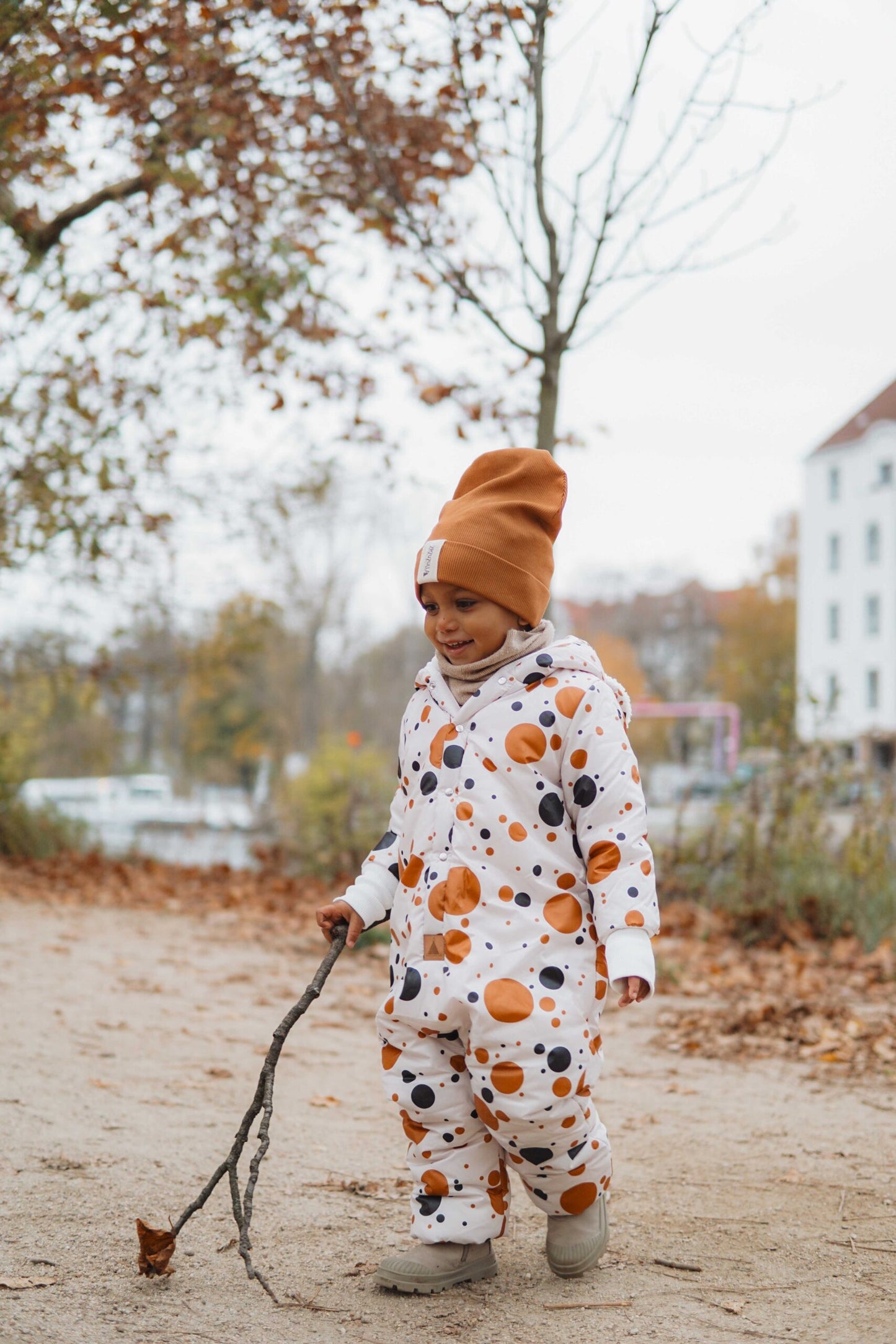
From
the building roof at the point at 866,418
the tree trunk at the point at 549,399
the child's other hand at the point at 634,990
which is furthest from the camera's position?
the building roof at the point at 866,418

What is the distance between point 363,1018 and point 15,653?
7136 mm

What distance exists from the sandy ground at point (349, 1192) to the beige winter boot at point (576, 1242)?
0.14 feet

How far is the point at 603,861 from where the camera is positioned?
2.41m

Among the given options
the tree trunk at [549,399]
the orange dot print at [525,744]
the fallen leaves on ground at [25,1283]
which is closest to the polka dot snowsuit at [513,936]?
the orange dot print at [525,744]

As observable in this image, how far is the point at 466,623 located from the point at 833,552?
48.5 metres

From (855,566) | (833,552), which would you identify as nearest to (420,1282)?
(855,566)

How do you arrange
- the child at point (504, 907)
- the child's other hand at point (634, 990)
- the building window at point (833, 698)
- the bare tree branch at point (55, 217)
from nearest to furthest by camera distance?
the child's other hand at point (634, 990)
the child at point (504, 907)
the bare tree branch at point (55, 217)
the building window at point (833, 698)

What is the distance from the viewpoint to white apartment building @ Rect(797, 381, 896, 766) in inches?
1809

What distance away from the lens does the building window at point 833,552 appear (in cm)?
4847

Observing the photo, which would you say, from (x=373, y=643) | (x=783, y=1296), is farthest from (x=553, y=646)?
(x=373, y=643)

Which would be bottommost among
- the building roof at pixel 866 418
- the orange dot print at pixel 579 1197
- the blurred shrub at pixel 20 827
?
the orange dot print at pixel 579 1197

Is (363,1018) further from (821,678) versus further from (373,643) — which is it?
(821,678)

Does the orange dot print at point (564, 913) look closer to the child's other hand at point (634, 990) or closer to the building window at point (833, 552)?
the child's other hand at point (634, 990)

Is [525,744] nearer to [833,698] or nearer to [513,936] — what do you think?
[513,936]
